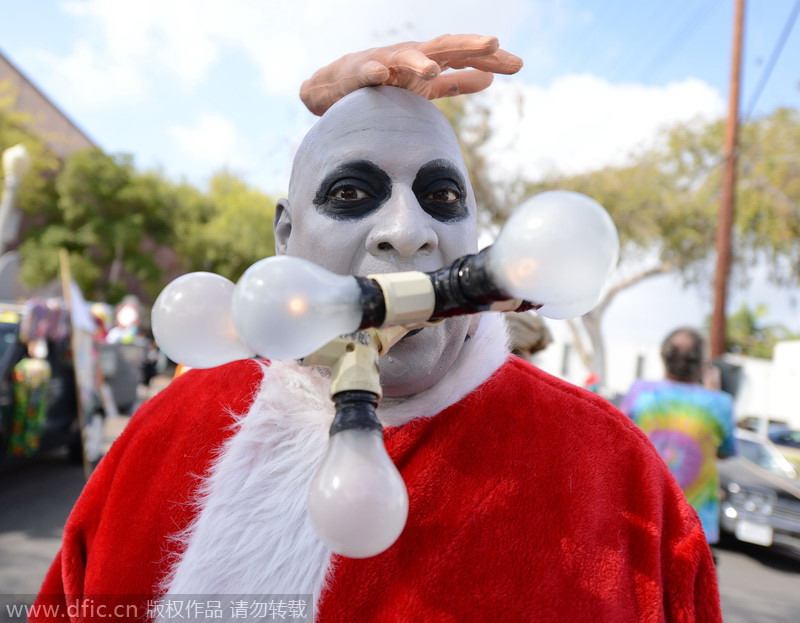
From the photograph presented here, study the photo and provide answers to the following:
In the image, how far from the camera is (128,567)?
120cm

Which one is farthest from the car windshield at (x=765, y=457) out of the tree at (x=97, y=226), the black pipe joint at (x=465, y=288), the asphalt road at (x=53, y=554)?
the tree at (x=97, y=226)

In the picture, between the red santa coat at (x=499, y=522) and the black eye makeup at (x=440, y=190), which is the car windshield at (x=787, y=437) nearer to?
the red santa coat at (x=499, y=522)

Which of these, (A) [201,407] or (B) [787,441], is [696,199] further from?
(A) [201,407]

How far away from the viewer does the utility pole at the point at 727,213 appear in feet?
34.1

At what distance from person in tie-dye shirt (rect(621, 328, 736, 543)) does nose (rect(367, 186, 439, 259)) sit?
2.42 metres

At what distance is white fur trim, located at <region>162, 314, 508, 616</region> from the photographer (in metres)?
1.07

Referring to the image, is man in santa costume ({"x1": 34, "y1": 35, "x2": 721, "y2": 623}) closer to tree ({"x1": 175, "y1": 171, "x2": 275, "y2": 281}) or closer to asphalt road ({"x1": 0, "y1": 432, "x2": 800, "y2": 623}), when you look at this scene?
asphalt road ({"x1": 0, "y1": 432, "x2": 800, "y2": 623})

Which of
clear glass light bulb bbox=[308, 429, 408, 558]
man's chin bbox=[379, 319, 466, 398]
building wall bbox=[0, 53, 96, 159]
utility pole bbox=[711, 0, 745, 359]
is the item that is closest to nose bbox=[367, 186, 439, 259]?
man's chin bbox=[379, 319, 466, 398]

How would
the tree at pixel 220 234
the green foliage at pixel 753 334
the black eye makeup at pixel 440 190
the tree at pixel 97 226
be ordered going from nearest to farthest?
the black eye makeup at pixel 440 190
the tree at pixel 97 226
the tree at pixel 220 234
the green foliage at pixel 753 334

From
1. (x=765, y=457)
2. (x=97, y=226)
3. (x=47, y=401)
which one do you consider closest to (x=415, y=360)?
(x=47, y=401)

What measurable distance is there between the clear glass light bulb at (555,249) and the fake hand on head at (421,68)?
481 mm

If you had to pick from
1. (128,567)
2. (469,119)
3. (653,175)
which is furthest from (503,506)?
(653,175)

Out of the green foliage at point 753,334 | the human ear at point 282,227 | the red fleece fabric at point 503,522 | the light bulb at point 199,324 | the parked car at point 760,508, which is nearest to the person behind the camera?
the light bulb at point 199,324

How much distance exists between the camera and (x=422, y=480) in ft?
3.59
